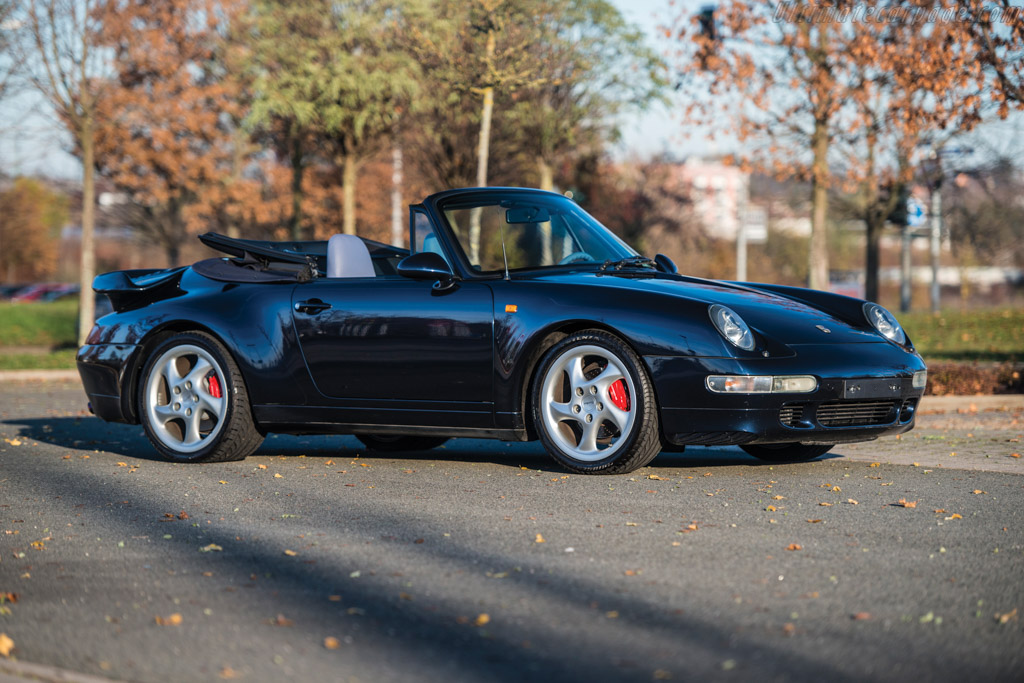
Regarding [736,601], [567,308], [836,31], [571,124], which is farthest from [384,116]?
[736,601]

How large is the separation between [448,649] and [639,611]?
0.65 meters

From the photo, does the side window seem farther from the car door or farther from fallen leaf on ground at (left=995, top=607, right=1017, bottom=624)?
fallen leaf on ground at (left=995, top=607, right=1017, bottom=624)

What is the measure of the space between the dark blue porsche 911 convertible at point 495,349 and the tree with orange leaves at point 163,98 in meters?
15.5

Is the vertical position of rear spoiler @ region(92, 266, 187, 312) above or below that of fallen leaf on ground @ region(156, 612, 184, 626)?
above

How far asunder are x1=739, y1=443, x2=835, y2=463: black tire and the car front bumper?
836 mm

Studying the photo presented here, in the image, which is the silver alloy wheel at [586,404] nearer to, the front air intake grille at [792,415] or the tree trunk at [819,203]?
the front air intake grille at [792,415]

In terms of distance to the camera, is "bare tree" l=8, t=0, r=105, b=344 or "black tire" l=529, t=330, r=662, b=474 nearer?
"black tire" l=529, t=330, r=662, b=474

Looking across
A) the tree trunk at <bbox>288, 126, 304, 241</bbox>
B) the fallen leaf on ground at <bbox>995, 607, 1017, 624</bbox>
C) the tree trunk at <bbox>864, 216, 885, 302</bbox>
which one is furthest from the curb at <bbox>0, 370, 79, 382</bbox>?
the tree trunk at <bbox>864, 216, 885, 302</bbox>

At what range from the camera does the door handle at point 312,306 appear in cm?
705

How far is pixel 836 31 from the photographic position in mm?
17438

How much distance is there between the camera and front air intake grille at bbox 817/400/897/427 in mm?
6191

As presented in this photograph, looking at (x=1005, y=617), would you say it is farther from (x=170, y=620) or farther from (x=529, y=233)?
(x=529, y=233)

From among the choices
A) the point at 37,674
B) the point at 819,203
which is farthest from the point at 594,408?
the point at 819,203

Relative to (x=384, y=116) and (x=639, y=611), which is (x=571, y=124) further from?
(x=639, y=611)
